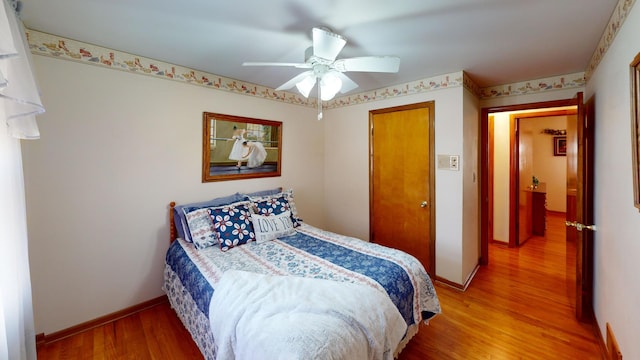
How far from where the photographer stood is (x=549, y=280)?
3064mm

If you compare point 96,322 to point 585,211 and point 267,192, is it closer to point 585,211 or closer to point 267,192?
point 267,192

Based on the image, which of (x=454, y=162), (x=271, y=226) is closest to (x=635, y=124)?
(x=454, y=162)

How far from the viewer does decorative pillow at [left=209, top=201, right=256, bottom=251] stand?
2.35 meters

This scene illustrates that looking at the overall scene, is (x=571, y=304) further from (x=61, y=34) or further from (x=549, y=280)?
(x=61, y=34)

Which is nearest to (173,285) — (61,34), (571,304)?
(61,34)

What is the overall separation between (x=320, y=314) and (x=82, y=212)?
2.13m

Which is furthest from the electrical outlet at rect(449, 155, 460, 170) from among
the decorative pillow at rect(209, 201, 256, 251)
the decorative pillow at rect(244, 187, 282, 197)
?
the decorative pillow at rect(209, 201, 256, 251)

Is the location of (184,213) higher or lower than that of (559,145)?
lower

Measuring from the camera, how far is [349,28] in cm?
182

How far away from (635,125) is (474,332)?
1778 millimetres

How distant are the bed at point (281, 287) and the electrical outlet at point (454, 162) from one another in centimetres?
127

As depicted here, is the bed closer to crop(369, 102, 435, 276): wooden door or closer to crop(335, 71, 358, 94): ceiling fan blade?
crop(369, 102, 435, 276): wooden door

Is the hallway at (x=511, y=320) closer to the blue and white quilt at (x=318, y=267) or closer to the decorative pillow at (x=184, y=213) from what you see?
the blue and white quilt at (x=318, y=267)

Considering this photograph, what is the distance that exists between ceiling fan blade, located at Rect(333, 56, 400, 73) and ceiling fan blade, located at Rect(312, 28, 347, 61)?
0.31ft
